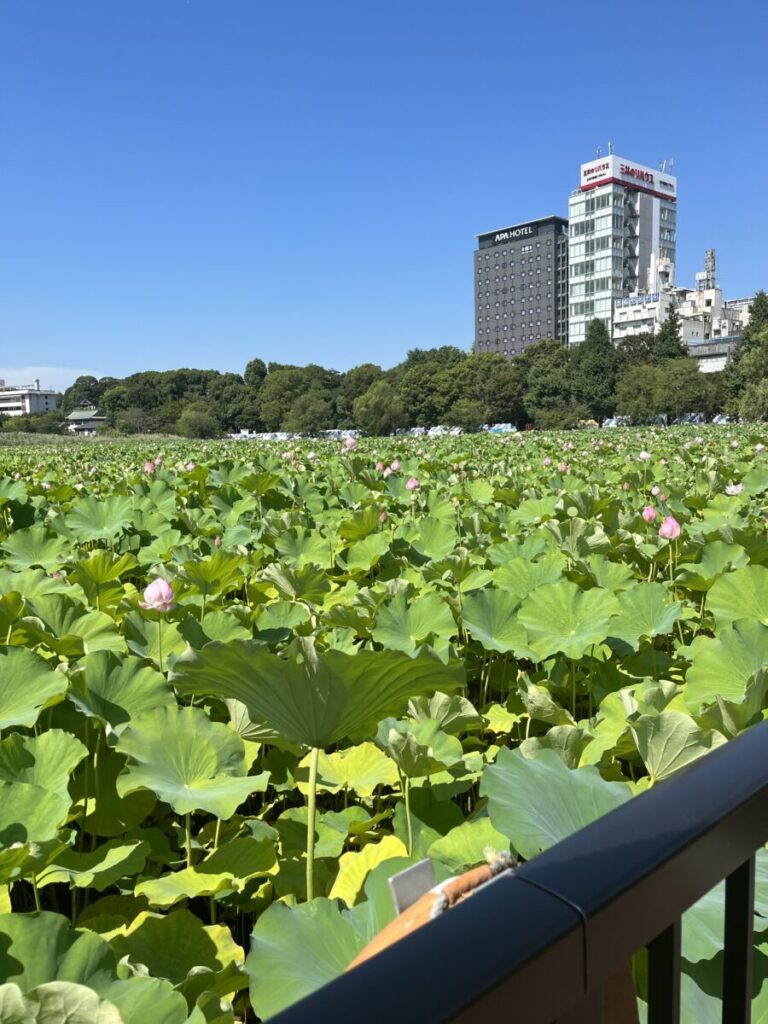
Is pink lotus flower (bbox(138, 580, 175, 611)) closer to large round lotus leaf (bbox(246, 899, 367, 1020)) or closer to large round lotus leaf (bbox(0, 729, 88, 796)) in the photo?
large round lotus leaf (bbox(0, 729, 88, 796))

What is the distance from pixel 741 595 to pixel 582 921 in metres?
1.28

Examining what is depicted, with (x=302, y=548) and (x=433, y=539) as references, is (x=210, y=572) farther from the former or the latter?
(x=433, y=539)

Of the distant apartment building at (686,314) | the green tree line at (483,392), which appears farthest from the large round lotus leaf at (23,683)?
the distant apartment building at (686,314)

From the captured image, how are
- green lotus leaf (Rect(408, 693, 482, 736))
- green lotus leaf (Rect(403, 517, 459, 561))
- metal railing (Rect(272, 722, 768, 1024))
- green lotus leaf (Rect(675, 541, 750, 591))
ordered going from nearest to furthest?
metal railing (Rect(272, 722, 768, 1024)) < green lotus leaf (Rect(408, 693, 482, 736)) < green lotus leaf (Rect(675, 541, 750, 591)) < green lotus leaf (Rect(403, 517, 459, 561))

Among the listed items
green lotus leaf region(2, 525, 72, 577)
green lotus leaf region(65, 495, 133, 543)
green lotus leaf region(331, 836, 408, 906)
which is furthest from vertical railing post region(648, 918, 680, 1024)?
green lotus leaf region(65, 495, 133, 543)

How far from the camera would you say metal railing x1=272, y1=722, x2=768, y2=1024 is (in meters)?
0.23

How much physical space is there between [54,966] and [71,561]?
1504 mm

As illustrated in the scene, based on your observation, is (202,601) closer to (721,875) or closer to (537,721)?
(537,721)

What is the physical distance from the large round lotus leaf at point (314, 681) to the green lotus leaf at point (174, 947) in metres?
0.19

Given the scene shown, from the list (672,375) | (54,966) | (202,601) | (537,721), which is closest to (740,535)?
(537,721)

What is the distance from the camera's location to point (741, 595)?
1425 mm

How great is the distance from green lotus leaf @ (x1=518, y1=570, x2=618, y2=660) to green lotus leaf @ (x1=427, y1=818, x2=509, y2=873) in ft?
1.85

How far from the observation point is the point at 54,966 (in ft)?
1.84

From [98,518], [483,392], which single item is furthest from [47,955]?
[483,392]
